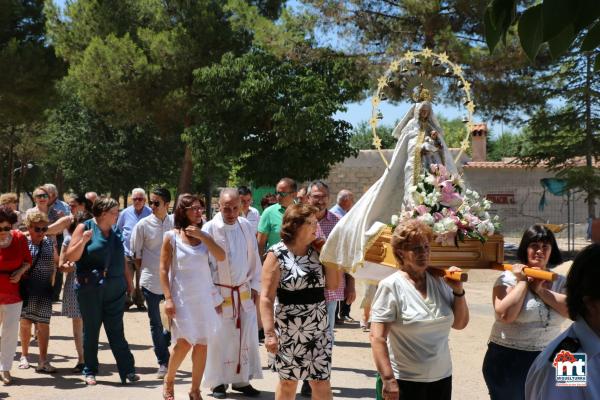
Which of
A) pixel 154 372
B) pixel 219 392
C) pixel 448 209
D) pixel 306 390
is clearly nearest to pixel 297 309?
pixel 448 209

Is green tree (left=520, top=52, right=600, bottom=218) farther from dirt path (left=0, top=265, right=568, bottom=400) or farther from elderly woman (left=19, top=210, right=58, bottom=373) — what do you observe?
elderly woman (left=19, top=210, right=58, bottom=373)

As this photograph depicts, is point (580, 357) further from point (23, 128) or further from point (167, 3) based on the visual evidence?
point (23, 128)

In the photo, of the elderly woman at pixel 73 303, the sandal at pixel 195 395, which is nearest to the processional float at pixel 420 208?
the sandal at pixel 195 395

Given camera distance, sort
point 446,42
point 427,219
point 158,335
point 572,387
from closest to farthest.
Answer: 1. point 572,387
2. point 427,219
3. point 158,335
4. point 446,42

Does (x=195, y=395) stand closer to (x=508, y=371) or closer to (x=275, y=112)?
(x=508, y=371)

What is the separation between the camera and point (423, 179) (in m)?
6.51

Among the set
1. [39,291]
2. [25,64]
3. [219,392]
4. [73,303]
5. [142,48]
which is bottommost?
[219,392]

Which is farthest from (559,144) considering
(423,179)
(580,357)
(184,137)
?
(580,357)

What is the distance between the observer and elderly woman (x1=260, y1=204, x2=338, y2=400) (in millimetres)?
5500

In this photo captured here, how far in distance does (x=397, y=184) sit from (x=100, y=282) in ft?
9.92

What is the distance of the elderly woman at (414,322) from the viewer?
14.5 feet

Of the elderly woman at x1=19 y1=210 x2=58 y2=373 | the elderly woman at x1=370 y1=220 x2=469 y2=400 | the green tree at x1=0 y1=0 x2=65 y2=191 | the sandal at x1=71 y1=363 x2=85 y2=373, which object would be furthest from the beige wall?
the elderly woman at x1=370 y1=220 x2=469 y2=400

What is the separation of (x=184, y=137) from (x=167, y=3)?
204 inches

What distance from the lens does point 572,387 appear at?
2.46m
